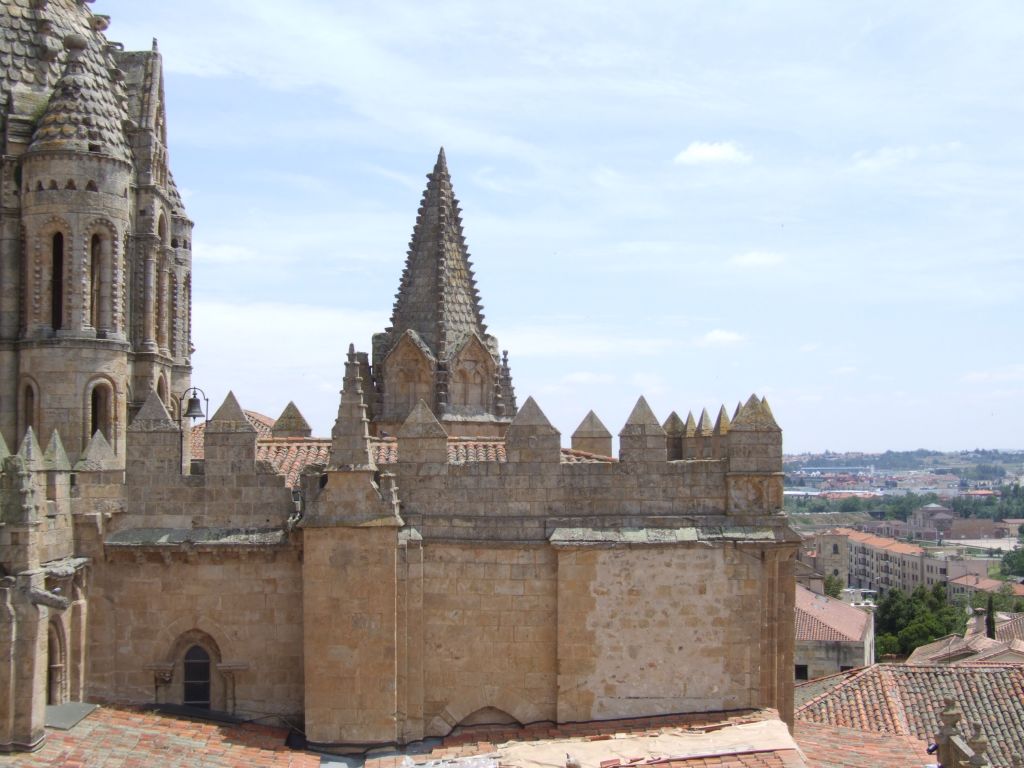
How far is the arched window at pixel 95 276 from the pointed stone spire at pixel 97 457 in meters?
2.84

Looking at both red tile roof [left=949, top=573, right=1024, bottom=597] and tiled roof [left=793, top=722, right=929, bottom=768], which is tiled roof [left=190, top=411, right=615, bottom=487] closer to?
tiled roof [left=793, top=722, right=929, bottom=768]

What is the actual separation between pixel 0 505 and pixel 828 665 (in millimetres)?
40870

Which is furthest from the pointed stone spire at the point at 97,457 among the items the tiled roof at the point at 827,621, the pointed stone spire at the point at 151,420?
the tiled roof at the point at 827,621

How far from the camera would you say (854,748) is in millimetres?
21297

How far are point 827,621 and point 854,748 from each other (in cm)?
3049

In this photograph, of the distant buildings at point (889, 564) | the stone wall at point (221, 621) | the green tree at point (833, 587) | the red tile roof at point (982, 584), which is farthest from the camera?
the distant buildings at point (889, 564)

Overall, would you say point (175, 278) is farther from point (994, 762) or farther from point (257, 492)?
point (994, 762)

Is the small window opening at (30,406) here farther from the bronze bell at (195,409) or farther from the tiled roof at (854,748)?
the tiled roof at (854,748)

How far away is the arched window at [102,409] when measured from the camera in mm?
19891

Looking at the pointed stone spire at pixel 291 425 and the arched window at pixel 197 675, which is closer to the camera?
the arched window at pixel 197 675

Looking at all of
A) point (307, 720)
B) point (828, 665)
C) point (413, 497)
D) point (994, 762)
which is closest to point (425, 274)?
point (413, 497)

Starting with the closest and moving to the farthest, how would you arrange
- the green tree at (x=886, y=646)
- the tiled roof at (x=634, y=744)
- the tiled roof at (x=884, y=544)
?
the tiled roof at (x=634, y=744), the green tree at (x=886, y=646), the tiled roof at (x=884, y=544)

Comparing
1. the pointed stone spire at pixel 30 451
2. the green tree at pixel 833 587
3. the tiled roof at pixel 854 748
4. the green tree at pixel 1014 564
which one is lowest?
the green tree at pixel 1014 564

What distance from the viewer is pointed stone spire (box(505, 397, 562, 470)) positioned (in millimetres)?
18047
